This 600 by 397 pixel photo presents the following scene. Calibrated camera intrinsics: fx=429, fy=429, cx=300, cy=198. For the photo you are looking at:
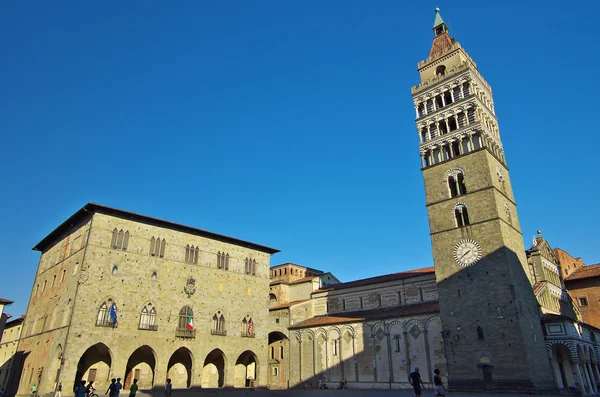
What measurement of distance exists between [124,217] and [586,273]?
38.8 m

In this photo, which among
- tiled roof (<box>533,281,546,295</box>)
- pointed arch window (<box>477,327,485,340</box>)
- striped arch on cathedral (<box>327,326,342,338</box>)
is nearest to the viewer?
pointed arch window (<box>477,327,485,340</box>)

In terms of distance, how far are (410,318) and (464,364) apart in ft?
20.1

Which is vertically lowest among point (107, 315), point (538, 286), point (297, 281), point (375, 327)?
point (375, 327)

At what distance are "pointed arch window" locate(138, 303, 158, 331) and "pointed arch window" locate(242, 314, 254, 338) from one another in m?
7.83

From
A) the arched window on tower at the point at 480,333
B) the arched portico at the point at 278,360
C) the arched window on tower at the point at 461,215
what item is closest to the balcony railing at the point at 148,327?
the arched portico at the point at 278,360

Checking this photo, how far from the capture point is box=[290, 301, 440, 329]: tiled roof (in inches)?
1268

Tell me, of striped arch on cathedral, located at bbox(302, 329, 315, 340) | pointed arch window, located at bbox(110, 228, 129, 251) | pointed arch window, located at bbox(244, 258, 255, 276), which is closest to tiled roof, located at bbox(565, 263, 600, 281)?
striped arch on cathedral, located at bbox(302, 329, 315, 340)

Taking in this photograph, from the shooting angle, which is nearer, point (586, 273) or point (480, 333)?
point (480, 333)

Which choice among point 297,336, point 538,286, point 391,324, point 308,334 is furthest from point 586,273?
point 297,336

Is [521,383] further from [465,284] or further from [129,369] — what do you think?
[129,369]

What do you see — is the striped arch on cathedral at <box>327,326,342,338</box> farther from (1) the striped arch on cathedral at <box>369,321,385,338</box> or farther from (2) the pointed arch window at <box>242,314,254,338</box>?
(2) the pointed arch window at <box>242,314,254,338</box>

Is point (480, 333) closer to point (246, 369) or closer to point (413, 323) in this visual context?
point (413, 323)

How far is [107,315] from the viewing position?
2789cm

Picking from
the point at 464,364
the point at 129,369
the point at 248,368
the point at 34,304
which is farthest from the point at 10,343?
the point at 464,364
